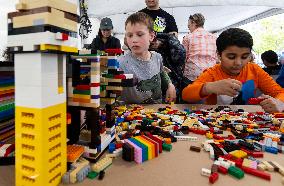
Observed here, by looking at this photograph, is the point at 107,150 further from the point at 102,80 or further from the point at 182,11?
the point at 182,11

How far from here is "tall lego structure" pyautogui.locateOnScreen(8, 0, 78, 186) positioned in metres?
0.35

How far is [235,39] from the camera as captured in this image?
1.14 m

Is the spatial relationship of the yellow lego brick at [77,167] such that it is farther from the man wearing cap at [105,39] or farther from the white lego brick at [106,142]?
the man wearing cap at [105,39]

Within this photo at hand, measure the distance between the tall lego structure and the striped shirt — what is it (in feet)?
5.68

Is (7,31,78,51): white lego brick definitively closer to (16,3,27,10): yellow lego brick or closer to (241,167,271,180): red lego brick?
(16,3,27,10): yellow lego brick

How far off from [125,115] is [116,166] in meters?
0.38

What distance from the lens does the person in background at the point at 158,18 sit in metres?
1.91

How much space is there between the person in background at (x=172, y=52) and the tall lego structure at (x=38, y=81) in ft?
4.61

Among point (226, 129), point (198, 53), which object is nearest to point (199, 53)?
point (198, 53)

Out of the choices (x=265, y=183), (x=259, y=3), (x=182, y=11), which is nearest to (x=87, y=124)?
(x=265, y=183)

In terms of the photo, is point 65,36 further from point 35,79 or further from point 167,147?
point 167,147

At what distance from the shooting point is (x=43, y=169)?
0.36 m

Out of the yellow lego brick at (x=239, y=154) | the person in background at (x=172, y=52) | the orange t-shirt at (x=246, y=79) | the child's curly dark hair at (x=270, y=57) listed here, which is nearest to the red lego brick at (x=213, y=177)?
the yellow lego brick at (x=239, y=154)

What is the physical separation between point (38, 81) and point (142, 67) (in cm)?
109
